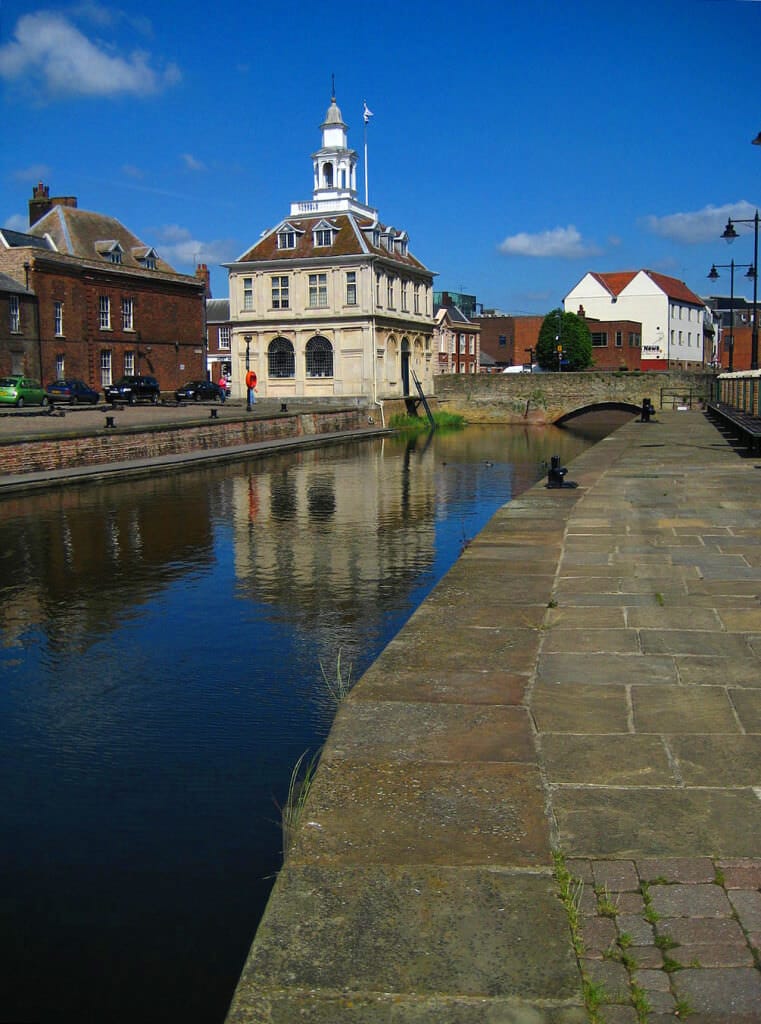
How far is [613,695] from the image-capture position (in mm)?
5672

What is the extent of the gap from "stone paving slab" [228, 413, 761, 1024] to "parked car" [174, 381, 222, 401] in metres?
47.7

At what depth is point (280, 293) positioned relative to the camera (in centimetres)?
5762

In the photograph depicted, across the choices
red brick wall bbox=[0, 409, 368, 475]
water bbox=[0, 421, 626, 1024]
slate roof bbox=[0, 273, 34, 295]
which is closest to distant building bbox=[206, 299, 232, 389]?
slate roof bbox=[0, 273, 34, 295]

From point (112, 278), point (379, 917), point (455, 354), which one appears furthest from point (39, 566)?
point (455, 354)

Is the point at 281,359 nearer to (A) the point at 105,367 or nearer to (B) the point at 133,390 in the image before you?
(A) the point at 105,367

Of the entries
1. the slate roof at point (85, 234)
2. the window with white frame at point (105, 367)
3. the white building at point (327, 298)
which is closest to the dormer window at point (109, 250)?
the slate roof at point (85, 234)

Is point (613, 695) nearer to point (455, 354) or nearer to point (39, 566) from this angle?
point (39, 566)

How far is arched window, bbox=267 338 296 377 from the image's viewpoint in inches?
2288

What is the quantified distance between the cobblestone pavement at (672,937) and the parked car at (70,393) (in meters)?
43.7

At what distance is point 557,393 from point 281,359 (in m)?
19.2

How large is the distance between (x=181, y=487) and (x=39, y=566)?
34.0 feet

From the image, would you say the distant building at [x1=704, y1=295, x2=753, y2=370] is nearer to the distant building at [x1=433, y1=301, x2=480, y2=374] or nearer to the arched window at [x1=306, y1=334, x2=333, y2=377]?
the distant building at [x1=433, y1=301, x2=480, y2=374]

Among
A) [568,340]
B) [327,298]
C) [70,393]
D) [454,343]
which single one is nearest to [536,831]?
[70,393]

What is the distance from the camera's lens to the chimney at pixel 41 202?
55.1 meters
